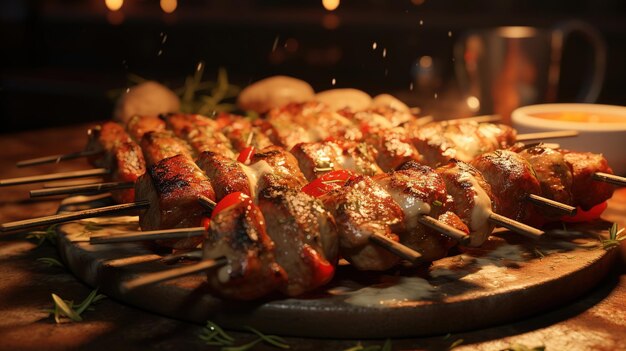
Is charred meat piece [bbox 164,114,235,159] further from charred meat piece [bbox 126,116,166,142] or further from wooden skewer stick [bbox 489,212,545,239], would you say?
wooden skewer stick [bbox 489,212,545,239]

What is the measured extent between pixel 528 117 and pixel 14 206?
339 cm

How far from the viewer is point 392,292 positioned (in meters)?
2.76

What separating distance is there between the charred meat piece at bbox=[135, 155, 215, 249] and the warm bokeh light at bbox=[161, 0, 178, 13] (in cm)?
1413

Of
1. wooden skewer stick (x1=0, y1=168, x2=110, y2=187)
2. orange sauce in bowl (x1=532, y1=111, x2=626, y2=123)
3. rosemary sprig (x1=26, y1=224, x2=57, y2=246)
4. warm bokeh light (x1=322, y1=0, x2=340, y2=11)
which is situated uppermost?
warm bokeh light (x1=322, y1=0, x2=340, y2=11)

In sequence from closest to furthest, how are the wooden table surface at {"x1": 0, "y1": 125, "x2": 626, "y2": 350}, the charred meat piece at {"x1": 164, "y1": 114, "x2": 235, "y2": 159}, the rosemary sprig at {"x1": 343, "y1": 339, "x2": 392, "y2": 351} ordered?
the rosemary sprig at {"x1": 343, "y1": 339, "x2": 392, "y2": 351} < the wooden table surface at {"x1": 0, "y1": 125, "x2": 626, "y2": 350} < the charred meat piece at {"x1": 164, "y1": 114, "x2": 235, "y2": 159}

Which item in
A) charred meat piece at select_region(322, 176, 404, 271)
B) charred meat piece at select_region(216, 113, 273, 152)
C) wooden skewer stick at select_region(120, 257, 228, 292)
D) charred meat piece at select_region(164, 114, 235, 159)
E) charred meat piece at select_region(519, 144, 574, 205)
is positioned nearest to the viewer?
wooden skewer stick at select_region(120, 257, 228, 292)

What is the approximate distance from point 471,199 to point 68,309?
1.71m

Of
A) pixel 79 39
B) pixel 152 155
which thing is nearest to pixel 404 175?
A: pixel 152 155

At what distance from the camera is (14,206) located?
4.43 meters

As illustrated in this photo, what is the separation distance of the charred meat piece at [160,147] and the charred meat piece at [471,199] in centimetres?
147

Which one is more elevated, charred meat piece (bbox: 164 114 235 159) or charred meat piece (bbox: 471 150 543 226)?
charred meat piece (bbox: 164 114 235 159)

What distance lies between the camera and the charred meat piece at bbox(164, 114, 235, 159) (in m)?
4.09

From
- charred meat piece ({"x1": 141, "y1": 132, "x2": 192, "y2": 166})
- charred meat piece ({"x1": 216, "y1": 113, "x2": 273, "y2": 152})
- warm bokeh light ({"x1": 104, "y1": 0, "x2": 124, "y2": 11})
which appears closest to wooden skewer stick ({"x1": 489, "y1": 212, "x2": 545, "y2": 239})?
charred meat piece ({"x1": 216, "y1": 113, "x2": 273, "y2": 152})

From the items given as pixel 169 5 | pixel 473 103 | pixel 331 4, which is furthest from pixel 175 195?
pixel 169 5
